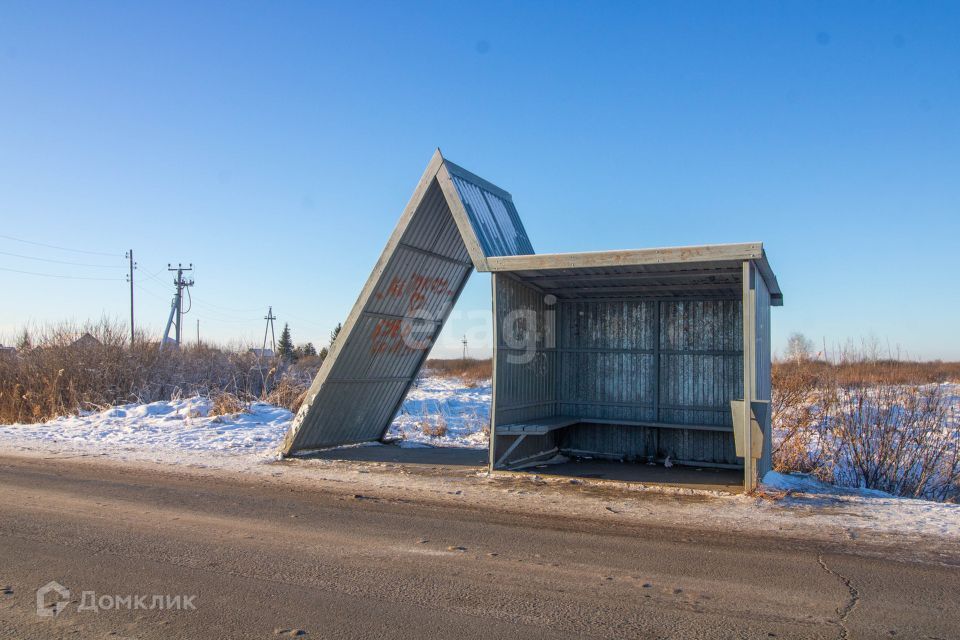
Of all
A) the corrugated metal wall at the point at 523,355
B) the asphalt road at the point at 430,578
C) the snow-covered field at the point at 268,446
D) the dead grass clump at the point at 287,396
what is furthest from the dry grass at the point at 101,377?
the asphalt road at the point at 430,578

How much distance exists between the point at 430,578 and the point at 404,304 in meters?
6.79

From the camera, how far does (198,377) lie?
902 inches

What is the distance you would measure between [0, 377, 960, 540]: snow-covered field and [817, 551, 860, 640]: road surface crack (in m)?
1.55

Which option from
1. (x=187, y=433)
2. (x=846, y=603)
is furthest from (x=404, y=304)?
(x=846, y=603)

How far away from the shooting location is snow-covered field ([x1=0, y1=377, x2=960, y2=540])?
24.8 feet

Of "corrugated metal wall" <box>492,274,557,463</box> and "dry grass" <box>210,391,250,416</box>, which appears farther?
"dry grass" <box>210,391,250,416</box>

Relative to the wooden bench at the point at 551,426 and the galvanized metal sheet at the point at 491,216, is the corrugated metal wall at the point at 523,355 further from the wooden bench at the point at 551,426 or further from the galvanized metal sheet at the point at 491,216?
the galvanized metal sheet at the point at 491,216

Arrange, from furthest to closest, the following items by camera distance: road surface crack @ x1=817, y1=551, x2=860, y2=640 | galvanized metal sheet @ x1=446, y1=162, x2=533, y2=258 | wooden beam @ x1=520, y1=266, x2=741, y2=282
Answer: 1. galvanized metal sheet @ x1=446, y1=162, x2=533, y2=258
2. wooden beam @ x1=520, y1=266, x2=741, y2=282
3. road surface crack @ x1=817, y1=551, x2=860, y2=640

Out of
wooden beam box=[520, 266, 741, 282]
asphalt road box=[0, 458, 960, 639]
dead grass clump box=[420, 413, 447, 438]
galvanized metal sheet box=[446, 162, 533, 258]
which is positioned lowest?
asphalt road box=[0, 458, 960, 639]

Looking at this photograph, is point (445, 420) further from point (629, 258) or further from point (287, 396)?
point (629, 258)

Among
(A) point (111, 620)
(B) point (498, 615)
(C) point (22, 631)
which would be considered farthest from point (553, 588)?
(C) point (22, 631)

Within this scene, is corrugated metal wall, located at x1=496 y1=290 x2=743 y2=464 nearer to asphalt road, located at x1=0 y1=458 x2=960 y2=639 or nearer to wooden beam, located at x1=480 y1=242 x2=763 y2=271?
wooden beam, located at x1=480 y1=242 x2=763 y2=271

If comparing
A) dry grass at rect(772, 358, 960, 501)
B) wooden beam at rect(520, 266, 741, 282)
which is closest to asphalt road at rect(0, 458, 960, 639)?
wooden beam at rect(520, 266, 741, 282)

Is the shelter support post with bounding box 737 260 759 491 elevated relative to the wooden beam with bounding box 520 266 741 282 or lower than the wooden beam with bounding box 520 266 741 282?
lower
